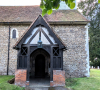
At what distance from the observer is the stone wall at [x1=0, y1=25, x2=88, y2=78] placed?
37.0 ft

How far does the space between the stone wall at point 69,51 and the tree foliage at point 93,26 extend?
575 inches

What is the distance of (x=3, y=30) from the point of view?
466 inches

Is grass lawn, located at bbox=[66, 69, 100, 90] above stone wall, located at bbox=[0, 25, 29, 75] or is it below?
below

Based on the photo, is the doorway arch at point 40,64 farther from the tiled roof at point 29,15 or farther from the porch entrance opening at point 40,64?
the tiled roof at point 29,15

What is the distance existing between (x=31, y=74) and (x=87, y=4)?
22.8 meters

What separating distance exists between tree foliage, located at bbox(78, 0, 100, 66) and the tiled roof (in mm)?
13419

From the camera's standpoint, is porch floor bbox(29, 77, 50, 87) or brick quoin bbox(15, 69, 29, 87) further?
porch floor bbox(29, 77, 50, 87)

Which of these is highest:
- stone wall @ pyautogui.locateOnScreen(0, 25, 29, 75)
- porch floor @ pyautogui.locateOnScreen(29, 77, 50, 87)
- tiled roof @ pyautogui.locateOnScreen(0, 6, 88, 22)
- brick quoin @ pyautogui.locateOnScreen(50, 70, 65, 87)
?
tiled roof @ pyautogui.locateOnScreen(0, 6, 88, 22)

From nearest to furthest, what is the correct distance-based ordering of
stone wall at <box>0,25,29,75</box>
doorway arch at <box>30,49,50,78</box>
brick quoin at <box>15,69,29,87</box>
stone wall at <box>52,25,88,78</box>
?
brick quoin at <box>15,69,29,87</box> < stone wall at <box>52,25,88,78</box> < stone wall at <box>0,25,29,75</box> < doorway arch at <box>30,49,50,78</box>

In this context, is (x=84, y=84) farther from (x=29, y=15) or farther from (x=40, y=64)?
(x=29, y=15)

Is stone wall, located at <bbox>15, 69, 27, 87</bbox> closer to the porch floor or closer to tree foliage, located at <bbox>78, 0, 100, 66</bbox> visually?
the porch floor

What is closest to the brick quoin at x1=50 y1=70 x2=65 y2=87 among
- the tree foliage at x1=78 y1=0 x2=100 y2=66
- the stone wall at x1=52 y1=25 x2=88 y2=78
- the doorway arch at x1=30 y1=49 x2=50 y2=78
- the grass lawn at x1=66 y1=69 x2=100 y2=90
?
the grass lawn at x1=66 y1=69 x2=100 y2=90

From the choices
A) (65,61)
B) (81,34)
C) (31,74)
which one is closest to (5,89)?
(31,74)

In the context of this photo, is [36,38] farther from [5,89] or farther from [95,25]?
[95,25]
